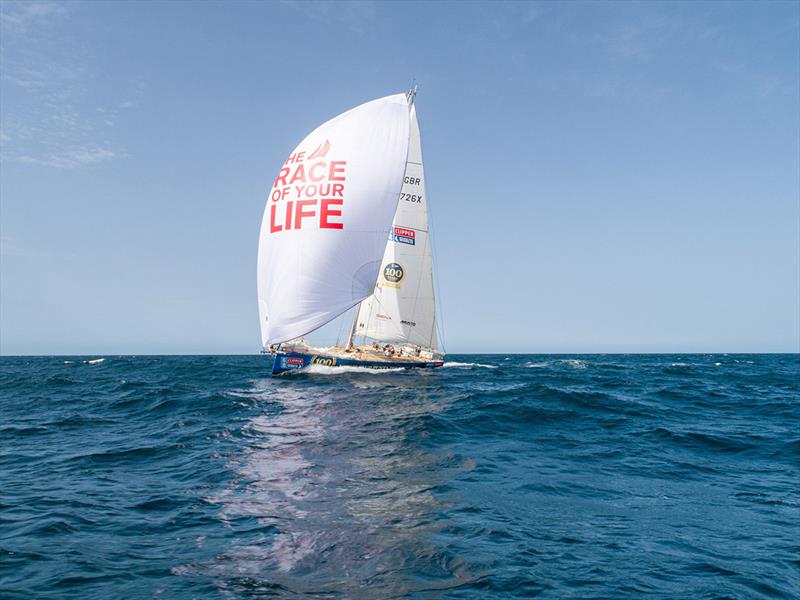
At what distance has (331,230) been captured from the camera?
25.4m

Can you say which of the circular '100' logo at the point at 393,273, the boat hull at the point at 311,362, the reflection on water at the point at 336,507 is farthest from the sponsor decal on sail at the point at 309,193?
the reflection on water at the point at 336,507

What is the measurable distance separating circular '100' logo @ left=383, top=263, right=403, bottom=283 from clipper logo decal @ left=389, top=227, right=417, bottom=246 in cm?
159

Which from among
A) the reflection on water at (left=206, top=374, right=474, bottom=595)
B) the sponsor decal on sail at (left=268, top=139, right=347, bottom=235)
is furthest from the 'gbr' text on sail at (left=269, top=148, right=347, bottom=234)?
the reflection on water at (left=206, top=374, right=474, bottom=595)

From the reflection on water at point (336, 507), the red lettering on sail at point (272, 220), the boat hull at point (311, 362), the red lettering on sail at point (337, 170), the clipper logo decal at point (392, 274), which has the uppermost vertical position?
the red lettering on sail at point (337, 170)

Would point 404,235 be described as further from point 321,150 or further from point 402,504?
point 402,504

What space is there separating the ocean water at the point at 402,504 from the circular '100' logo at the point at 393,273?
16.3 meters

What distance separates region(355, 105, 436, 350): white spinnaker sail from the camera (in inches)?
1281

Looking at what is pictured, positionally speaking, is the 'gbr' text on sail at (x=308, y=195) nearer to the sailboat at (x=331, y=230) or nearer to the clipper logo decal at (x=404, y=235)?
the sailboat at (x=331, y=230)

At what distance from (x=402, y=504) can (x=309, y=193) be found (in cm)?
2078

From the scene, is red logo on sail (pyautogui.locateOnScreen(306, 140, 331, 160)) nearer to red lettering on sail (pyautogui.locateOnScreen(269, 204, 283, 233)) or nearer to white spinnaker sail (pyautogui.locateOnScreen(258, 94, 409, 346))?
white spinnaker sail (pyautogui.locateOnScreen(258, 94, 409, 346))

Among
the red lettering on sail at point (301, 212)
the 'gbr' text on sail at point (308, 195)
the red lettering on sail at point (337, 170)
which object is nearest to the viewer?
the 'gbr' text on sail at point (308, 195)

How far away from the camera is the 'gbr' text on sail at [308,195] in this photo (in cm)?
2566

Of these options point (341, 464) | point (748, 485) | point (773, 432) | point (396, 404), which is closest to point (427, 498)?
point (341, 464)

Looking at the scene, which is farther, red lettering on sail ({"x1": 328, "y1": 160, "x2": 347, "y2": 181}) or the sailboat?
red lettering on sail ({"x1": 328, "y1": 160, "x2": 347, "y2": 181})
